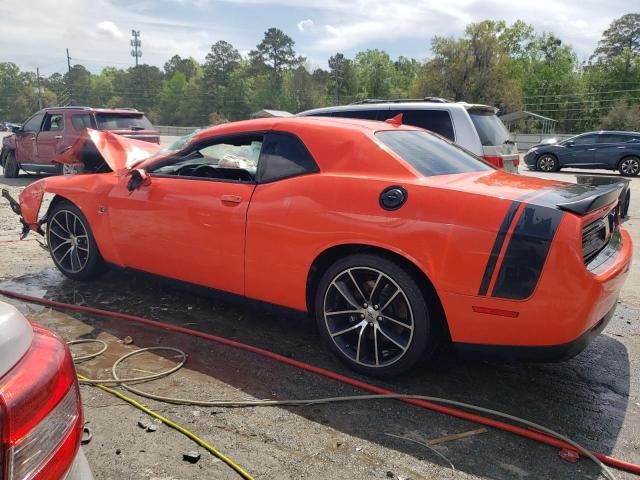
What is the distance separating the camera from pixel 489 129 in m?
6.95

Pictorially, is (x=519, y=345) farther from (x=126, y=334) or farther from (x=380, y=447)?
(x=126, y=334)

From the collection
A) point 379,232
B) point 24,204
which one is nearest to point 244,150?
point 379,232

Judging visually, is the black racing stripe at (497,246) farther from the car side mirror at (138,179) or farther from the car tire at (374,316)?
the car side mirror at (138,179)

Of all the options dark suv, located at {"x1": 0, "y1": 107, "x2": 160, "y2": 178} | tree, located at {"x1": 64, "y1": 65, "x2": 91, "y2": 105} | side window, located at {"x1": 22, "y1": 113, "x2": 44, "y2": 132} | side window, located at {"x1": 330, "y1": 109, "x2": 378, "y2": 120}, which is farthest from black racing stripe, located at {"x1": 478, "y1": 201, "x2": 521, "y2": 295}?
tree, located at {"x1": 64, "y1": 65, "x2": 91, "y2": 105}

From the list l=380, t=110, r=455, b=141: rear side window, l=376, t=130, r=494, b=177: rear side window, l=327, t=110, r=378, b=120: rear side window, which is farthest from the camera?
l=327, t=110, r=378, b=120: rear side window

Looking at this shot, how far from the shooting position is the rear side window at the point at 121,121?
1196 cm

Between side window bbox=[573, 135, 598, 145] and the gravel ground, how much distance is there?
15.8m

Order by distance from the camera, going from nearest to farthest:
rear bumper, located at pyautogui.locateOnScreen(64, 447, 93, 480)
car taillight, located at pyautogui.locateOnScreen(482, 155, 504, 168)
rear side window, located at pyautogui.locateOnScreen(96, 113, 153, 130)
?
rear bumper, located at pyautogui.locateOnScreen(64, 447, 93, 480) < car taillight, located at pyautogui.locateOnScreen(482, 155, 504, 168) < rear side window, located at pyautogui.locateOnScreen(96, 113, 153, 130)

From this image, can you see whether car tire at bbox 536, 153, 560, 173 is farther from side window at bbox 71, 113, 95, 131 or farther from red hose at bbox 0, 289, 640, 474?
red hose at bbox 0, 289, 640, 474

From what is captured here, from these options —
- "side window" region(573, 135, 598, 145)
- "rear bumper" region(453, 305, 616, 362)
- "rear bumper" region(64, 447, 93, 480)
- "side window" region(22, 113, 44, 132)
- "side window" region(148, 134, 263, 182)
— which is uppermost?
"side window" region(22, 113, 44, 132)

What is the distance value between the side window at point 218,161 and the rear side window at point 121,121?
28.8 ft

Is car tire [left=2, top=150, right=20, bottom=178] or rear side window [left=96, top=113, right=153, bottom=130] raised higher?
rear side window [left=96, top=113, right=153, bottom=130]

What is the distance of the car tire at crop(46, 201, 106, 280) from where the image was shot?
4672 millimetres

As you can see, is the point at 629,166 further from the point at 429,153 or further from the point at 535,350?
the point at 535,350
